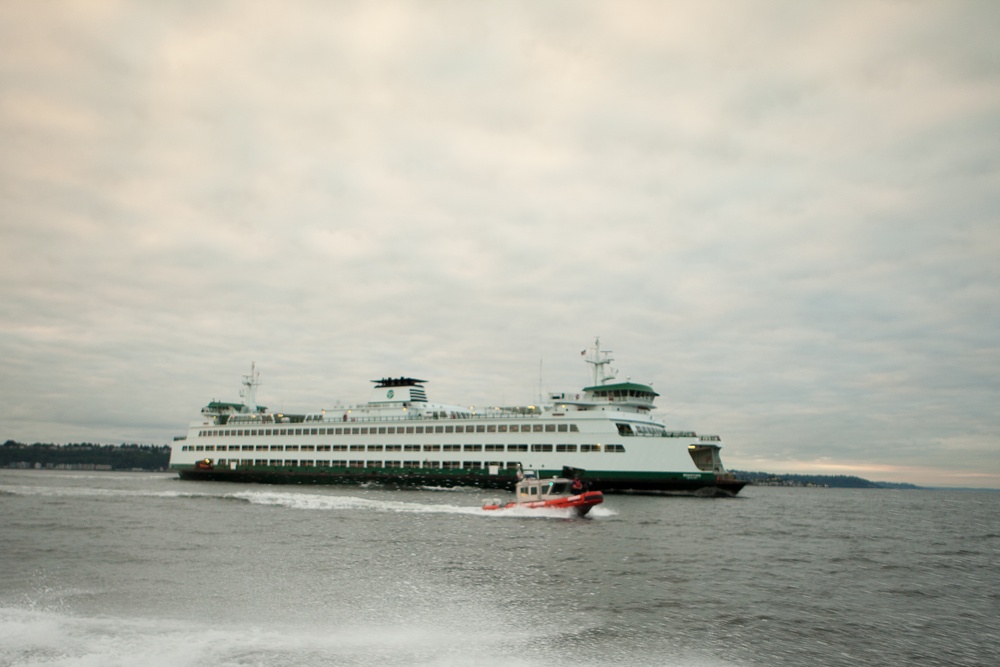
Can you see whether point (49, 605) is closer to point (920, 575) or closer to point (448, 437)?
point (920, 575)

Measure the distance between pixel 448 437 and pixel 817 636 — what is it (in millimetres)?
62438

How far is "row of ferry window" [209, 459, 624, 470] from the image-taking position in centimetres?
7246

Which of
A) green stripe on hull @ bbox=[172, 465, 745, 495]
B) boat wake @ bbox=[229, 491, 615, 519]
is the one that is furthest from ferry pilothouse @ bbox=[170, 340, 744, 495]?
boat wake @ bbox=[229, 491, 615, 519]

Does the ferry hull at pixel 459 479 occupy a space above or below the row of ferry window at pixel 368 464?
below

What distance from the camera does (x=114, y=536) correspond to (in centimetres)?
3006

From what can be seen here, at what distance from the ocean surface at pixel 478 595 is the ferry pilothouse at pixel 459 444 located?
20401 mm

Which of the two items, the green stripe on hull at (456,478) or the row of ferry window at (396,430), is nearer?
the green stripe on hull at (456,478)

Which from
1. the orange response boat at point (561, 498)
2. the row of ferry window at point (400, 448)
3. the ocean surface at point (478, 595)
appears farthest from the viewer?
the row of ferry window at point (400, 448)

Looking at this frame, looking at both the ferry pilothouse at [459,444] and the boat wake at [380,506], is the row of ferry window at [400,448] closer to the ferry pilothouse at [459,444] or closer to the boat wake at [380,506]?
the ferry pilothouse at [459,444]

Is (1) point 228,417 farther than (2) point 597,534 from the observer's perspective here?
Yes

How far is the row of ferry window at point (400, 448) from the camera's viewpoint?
65.9 metres

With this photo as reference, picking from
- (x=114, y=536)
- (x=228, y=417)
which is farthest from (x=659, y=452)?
(x=228, y=417)

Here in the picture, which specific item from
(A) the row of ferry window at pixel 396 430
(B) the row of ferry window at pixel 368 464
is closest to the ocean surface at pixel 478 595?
(A) the row of ferry window at pixel 396 430

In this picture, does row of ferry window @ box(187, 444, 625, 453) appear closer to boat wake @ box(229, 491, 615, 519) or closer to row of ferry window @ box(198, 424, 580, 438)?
row of ferry window @ box(198, 424, 580, 438)
